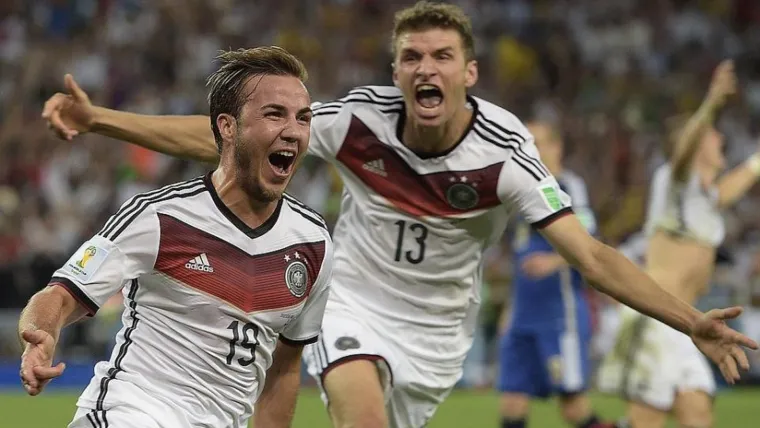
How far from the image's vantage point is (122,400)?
14.6 ft

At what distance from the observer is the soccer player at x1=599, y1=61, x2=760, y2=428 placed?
8453mm

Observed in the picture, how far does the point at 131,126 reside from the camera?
5.67 meters

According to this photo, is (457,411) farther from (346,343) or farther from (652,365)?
(346,343)

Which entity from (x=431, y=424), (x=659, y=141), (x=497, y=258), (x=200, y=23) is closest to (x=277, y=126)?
(x=431, y=424)

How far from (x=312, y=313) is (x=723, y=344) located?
5.03 ft

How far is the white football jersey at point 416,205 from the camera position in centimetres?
611

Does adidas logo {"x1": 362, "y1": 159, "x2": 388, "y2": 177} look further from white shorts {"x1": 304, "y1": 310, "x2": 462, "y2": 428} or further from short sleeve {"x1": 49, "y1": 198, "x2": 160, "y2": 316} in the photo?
short sleeve {"x1": 49, "y1": 198, "x2": 160, "y2": 316}

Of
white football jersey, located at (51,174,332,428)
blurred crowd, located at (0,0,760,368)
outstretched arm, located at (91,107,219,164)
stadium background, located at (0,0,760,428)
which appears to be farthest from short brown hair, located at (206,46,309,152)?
blurred crowd, located at (0,0,760,368)

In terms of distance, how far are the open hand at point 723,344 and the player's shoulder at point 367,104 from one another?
182 cm

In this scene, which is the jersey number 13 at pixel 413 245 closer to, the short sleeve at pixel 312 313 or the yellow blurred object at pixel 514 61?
the short sleeve at pixel 312 313

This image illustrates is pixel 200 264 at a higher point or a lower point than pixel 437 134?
lower

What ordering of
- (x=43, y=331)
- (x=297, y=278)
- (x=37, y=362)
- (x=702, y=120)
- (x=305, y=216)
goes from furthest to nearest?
1. (x=702, y=120)
2. (x=305, y=216)
3. (x=297, y=278)
4. (x=43, y=331)
5. (x=37, y=362)

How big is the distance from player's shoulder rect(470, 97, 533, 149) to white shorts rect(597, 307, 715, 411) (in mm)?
2767

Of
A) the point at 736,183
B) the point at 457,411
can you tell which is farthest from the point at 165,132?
the point at 457,411
